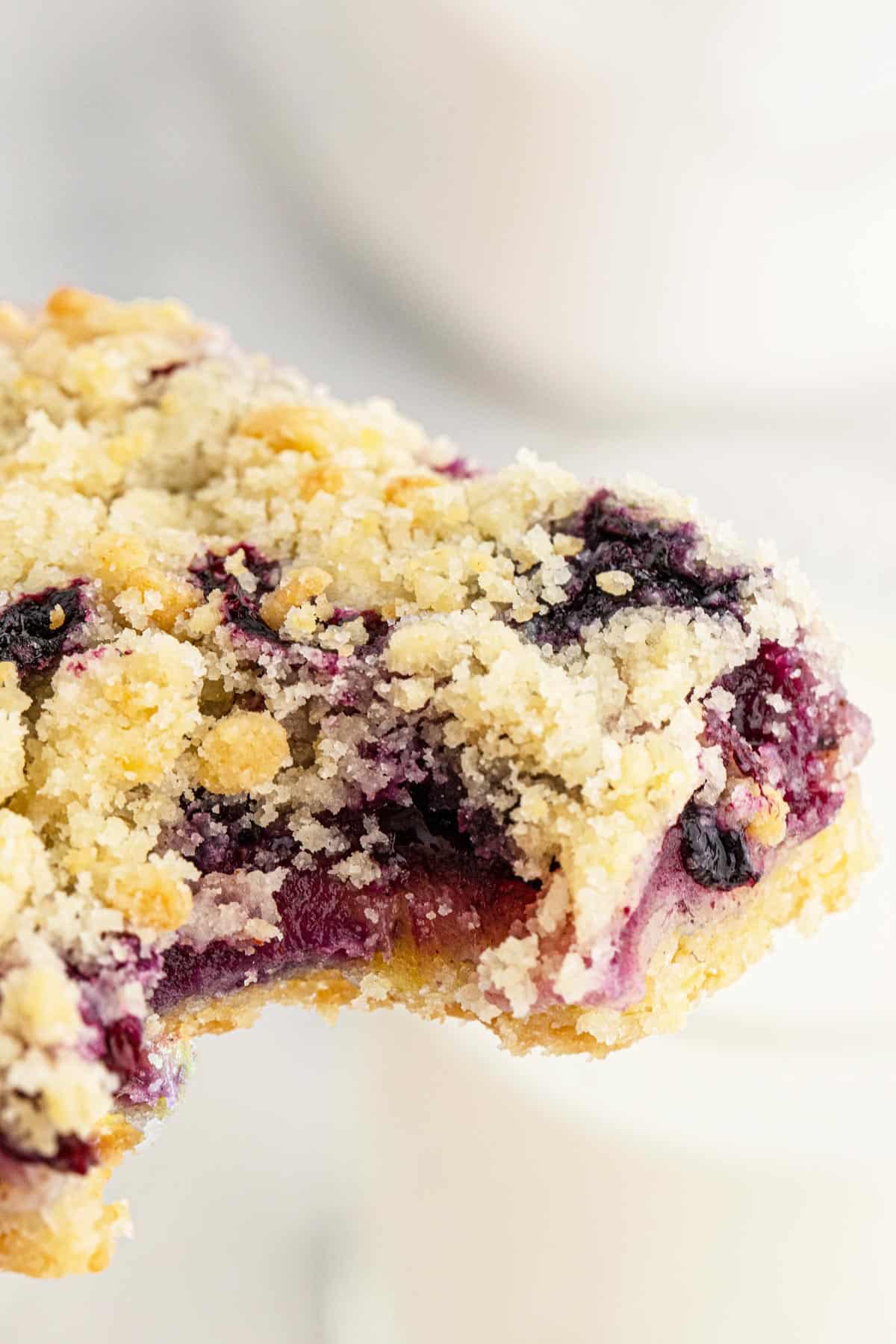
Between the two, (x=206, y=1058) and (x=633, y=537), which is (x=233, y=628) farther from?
(x=206, y=1058)

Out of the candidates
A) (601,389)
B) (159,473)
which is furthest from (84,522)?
(601,389)

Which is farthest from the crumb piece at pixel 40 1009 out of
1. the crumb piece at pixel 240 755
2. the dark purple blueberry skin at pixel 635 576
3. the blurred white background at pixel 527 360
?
the blurred white background at pixel 527 360

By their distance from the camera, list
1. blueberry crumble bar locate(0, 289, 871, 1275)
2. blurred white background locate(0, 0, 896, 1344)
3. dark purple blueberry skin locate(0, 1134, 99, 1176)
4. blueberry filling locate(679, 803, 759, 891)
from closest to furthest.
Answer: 1. dark purple blueberry skin locate(0, 1134, 99, 1176)
2. blueberry crumble bar locate(0, 289, 871, 1275)
3. blueberry filling locate(679, 803, 759, 891)
4. blurred white background locate(0, 0, 896, 1344)

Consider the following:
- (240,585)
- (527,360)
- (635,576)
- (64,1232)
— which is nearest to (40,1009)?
(64,1232)

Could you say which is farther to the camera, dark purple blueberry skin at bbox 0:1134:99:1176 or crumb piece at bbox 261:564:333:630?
crumb piece at bbox 261:564:333:630

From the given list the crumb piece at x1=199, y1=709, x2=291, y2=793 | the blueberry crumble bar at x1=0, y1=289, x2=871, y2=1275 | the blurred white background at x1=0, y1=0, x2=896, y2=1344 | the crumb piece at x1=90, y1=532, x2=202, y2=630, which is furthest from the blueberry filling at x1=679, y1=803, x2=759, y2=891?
the blurred white background at x1=0, y1=0, x2=896, y2=1344

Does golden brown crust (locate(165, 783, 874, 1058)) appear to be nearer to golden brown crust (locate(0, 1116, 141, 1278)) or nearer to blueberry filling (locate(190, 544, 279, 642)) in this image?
golden brown crust (locate(0, 1116, 141, 1278))

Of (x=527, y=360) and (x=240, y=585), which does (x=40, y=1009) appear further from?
(x=527, y=360)

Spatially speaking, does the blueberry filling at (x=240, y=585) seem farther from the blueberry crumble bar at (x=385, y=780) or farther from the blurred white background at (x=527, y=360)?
the blurred white background at (x=527, y=360)
